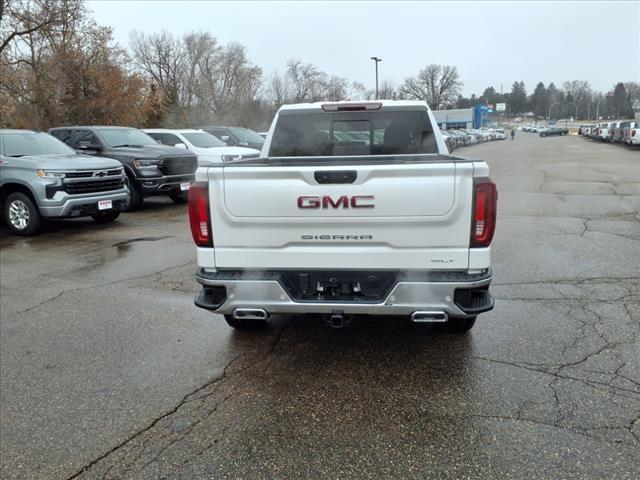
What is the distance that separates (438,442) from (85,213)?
8271 millimetres

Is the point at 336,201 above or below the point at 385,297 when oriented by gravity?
above

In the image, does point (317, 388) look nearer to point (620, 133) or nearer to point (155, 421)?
point (155, 421)

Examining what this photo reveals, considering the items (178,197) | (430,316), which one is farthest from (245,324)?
(178,197)

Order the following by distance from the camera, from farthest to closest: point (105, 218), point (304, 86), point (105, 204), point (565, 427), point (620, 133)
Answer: point (304, 86) → point (620, 133) → point (105, 218) → point (105, 204) → point (565, 427)

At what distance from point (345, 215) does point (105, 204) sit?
741cm

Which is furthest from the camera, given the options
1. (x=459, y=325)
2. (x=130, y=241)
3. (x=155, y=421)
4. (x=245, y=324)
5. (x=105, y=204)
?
(x=105, y=204)

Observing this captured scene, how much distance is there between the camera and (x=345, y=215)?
328cm

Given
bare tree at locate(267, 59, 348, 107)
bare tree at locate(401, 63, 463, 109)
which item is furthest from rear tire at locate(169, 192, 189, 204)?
bare tree at locate(401, 63, 463, 109)

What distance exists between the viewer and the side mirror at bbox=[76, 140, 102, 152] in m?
11.7

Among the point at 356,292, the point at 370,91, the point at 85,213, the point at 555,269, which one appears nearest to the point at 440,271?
the point at 356,292

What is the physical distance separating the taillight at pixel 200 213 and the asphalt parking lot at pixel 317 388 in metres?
1.06

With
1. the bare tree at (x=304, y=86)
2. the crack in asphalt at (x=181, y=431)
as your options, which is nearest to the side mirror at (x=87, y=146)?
the crack in asphalt at (x=181, y=431)

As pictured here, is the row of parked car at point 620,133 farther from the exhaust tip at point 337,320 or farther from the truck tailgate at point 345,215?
the exhaust tip at point 337,320

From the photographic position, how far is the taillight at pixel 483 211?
315 cm
